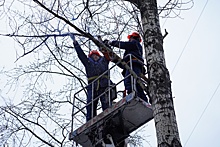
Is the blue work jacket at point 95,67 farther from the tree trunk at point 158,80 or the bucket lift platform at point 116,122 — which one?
the tree trunk at point 158,80

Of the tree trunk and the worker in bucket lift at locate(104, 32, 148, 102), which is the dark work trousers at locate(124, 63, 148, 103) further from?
the tree trunk

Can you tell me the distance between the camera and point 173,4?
6691 mm

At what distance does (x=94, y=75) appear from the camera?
7.77 metres

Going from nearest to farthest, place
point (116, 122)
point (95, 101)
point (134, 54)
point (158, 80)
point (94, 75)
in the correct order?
1. point (158, 80)
2. point (116, 122)
3. point (134, 54)
4. point (95, 101)
5. point (94, 75)

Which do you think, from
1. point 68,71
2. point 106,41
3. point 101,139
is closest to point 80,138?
point 101,139

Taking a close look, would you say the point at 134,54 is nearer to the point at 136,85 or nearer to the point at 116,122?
the point at 136,85

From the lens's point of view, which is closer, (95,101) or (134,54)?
(134,54)

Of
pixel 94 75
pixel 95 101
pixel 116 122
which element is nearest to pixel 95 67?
pixel 94 75

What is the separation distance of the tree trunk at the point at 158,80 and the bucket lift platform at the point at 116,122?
41.2 inches

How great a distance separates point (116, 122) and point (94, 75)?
4.02 ft

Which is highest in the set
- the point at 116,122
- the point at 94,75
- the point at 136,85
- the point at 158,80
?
the point at 94,75

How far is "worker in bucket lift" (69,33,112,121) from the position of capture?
749 cm

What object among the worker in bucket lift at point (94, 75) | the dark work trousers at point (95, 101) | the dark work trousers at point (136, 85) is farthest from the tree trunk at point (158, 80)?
the dark work trousers at point (95, 101)

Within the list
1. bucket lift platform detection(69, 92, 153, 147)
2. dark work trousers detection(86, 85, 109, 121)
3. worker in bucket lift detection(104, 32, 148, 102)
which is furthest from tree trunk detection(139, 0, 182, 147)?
dark work trousers detection(86, 85, 109, 121)
